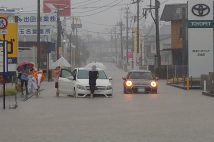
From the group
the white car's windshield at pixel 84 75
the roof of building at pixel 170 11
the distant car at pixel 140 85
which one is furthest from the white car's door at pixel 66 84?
the roof of building at pixel 170 11

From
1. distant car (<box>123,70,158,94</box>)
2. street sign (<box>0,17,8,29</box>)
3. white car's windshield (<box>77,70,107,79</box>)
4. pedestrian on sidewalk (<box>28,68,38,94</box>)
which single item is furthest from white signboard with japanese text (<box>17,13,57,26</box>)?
street sign (<box>0,17,8,29</box>)

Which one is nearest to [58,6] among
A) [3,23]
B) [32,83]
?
[32,83]

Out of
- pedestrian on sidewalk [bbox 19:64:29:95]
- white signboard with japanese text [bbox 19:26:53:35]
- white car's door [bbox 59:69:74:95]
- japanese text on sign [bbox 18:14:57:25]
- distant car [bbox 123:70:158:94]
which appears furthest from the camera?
white signboard with japanese text [bbox 19:26:53:35]

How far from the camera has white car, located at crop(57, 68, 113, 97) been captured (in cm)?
3058

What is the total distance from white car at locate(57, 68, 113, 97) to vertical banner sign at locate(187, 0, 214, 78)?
11883mm

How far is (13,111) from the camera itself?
21750 millimetres

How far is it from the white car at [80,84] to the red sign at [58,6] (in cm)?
6214

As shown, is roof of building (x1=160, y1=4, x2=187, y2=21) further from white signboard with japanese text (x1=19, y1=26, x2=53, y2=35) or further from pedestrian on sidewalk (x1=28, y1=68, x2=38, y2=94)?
pedestrian on sidewalk (x1=28, y1=68, x2=38, y2=94)

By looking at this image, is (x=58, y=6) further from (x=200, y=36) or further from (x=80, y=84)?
(x=80, y=84)

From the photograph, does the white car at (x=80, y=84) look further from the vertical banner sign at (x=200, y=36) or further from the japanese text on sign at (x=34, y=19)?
the japanese text on sign at (x=34, y=19)

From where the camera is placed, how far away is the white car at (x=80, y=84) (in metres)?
30.6

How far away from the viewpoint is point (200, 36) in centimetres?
4244

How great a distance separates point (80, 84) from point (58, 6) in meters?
67.0

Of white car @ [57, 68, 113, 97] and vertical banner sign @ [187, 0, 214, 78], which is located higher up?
vertical banner sign @ [187, 0, 214, 78]
